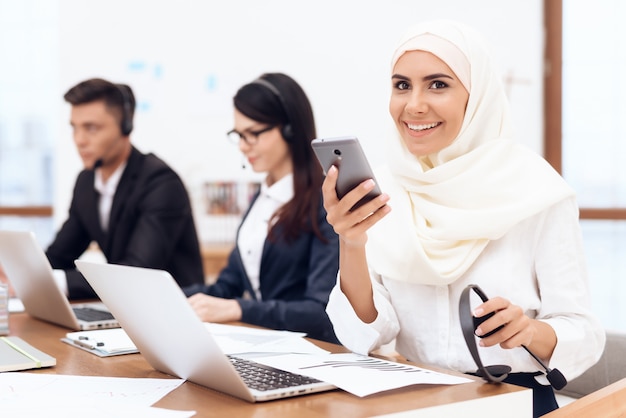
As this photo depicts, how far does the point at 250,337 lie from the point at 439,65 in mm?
639

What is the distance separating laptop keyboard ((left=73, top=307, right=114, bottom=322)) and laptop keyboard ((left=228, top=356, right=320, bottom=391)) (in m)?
0.67

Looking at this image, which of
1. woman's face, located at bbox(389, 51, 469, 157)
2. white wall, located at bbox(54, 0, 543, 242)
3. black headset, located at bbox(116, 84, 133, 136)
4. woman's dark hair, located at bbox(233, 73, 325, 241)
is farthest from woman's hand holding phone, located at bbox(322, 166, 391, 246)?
white wall, located at bbox(54, 0, 543, 242)

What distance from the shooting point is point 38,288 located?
182 centimetres

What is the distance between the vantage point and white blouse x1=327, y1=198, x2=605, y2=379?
140 cm

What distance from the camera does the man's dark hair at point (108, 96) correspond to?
2.73m

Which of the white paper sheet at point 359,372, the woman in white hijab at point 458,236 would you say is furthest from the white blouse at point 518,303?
the white paper sheet at point 359,372

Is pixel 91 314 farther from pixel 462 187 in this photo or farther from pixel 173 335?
pixel 462 187

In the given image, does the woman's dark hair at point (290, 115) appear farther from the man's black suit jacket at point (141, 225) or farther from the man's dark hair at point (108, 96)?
the man's dark hair at point (108, 96)

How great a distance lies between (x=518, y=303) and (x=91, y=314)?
990mm

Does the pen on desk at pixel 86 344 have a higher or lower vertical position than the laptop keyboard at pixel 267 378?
lower

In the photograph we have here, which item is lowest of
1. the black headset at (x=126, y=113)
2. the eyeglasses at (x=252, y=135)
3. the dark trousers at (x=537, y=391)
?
the dark trousers at (x=537, y=391)

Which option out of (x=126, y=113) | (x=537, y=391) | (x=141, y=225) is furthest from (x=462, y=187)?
(x=126, y=113)

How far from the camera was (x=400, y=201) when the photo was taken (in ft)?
5.25

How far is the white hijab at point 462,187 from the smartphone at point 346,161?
294 millimetres
